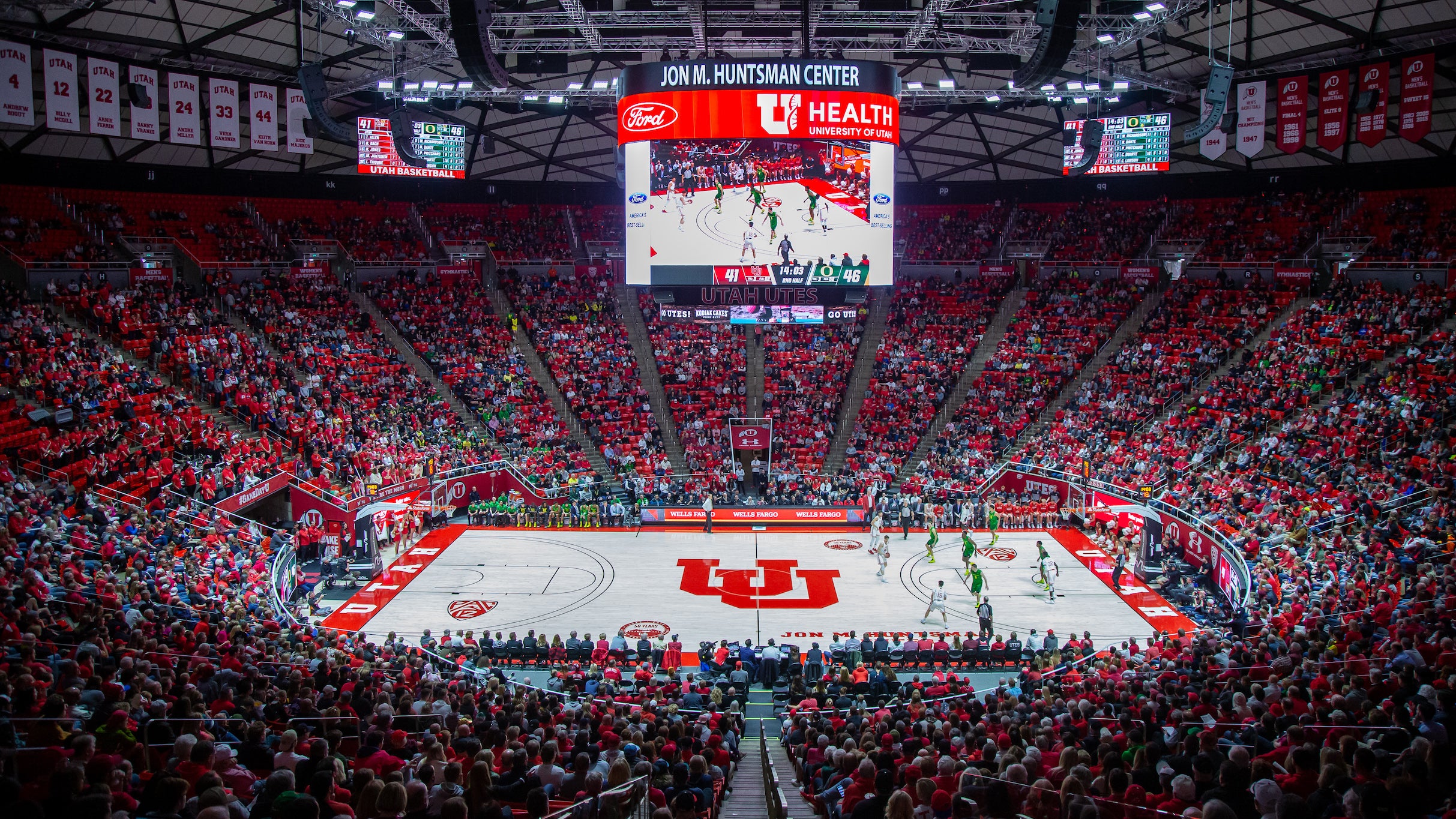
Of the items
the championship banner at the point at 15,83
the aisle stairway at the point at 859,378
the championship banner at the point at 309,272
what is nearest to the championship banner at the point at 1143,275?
the aisle stairway at the point at 859,378

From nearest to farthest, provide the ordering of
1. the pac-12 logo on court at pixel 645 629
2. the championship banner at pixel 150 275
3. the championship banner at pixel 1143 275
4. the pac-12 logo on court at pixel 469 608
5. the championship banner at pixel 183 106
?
the pac-12 logo on court at pixel 645 629 < the pac-12 logo on court at pixel 469 608 < the championship banner at pixel 183 106 < the championship banner at pixel 150 275 < the championship banner at pixel 1143 275

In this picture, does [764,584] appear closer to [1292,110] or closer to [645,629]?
[645,629]

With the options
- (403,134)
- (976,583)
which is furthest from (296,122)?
(976,583)

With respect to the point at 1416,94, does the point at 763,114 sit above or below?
below

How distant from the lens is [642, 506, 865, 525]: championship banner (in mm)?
32562

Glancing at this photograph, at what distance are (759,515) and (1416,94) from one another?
23743mm

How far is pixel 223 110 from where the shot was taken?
1153 inches

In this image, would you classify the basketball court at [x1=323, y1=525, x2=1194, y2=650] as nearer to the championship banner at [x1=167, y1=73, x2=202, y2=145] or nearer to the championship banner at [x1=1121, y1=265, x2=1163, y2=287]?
the championship banner at [x1=167, y1=73, x2=202, y2=145]

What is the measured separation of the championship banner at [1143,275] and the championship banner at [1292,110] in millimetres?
13615

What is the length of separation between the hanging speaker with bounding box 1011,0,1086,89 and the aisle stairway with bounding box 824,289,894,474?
19593mm

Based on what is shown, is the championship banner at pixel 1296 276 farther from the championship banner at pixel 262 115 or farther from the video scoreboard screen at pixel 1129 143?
the championship banner at pixel 262 115

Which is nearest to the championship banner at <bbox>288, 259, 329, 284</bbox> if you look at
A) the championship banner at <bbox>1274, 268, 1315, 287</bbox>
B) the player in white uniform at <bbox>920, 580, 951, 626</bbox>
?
the player in white uniform at <bbox>920, 580, 951, 626</bbox>

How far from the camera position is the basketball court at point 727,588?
2247 cm

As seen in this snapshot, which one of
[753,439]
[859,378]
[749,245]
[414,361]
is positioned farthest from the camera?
[859,378]
